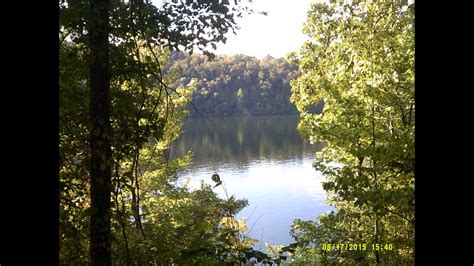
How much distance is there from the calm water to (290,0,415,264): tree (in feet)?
5.50

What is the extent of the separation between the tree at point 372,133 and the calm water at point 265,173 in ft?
5.50

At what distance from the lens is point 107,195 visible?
3.14m

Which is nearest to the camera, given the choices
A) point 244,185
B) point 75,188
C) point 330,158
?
point 75,188

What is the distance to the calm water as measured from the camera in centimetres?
1995

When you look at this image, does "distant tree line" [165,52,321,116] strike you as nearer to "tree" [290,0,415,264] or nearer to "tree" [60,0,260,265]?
"tree" [290,0,415,264]

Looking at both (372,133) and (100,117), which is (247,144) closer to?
(372,133)

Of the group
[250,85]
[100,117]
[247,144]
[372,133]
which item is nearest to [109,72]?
[100,117]

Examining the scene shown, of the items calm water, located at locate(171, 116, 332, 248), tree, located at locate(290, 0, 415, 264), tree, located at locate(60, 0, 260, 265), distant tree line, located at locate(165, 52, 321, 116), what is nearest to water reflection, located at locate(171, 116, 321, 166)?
calm water, located at locate(171, 116, 332, 248)

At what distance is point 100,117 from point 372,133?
209 inches
